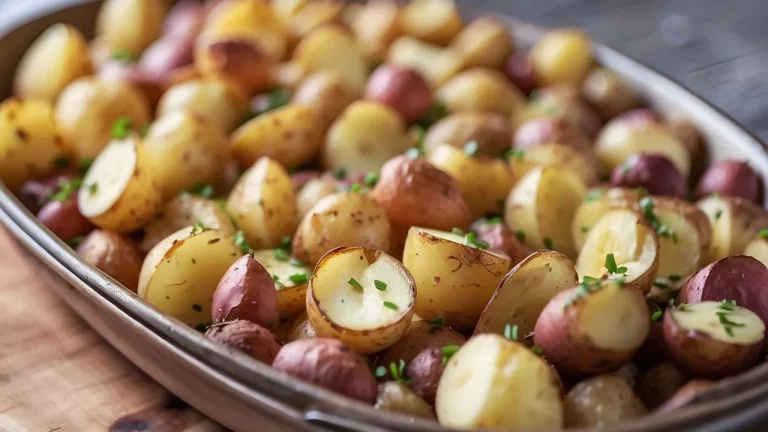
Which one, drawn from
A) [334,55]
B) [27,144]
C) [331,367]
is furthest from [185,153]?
[331,367]

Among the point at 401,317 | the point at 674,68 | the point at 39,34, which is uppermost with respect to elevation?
the point at 39,34

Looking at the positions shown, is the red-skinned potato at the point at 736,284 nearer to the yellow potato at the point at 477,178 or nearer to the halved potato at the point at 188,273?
the yellow potato at the point at 477,178

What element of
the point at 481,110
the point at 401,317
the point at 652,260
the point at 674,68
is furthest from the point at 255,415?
the point at 674,68

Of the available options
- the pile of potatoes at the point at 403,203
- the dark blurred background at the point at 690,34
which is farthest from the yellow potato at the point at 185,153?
the dark blurred background at the point at 690,34

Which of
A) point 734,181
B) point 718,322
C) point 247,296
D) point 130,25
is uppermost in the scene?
point 130,25

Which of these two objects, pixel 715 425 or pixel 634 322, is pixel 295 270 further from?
pixel 715 425

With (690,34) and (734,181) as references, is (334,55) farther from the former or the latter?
(690,34)
